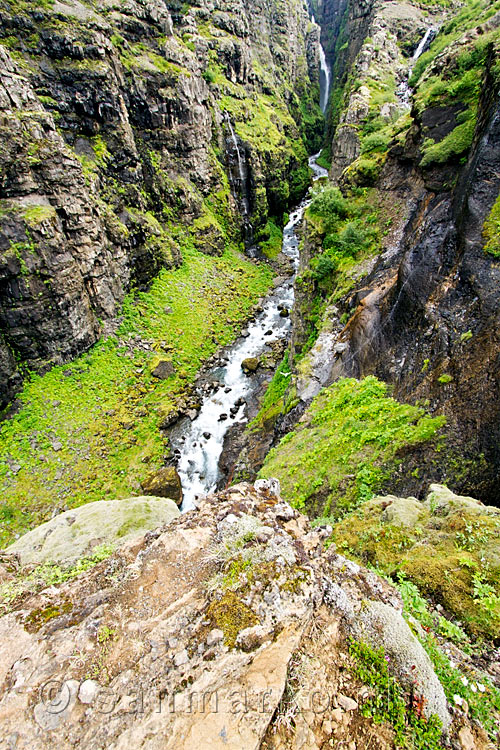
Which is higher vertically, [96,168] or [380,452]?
[96,168]

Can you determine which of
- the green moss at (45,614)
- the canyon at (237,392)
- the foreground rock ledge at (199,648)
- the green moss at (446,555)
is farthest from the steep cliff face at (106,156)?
the green moss at (446,555)

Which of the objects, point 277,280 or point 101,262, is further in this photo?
point 277,280

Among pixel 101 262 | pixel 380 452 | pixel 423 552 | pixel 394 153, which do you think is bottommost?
pixel 380 452

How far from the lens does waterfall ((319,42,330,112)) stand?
70938 millimetres

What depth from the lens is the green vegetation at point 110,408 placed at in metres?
17.1

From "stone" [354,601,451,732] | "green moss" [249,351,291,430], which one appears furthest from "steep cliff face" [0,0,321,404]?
"stone" [354,601,451,732]

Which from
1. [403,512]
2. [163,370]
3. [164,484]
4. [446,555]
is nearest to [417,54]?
[163,370]

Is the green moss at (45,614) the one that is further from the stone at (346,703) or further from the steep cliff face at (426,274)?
the steep cliff face at (426,274)

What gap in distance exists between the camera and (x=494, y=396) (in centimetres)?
779

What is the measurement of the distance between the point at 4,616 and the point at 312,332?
1629 centimetres

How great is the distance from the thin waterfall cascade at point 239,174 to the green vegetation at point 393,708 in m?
39.9

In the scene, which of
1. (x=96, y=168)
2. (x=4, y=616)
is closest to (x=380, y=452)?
(x=4, y=616)

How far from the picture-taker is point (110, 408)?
829 inches

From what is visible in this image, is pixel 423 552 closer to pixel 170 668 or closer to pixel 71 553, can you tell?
pixel 170 668
